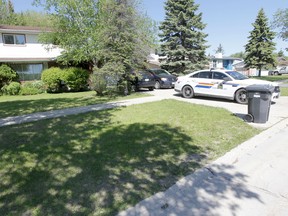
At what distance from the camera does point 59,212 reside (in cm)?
275

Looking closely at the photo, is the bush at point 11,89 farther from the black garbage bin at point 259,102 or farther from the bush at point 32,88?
the black garbage bin at point 259,102

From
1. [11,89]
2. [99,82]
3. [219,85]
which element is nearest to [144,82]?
[99,82]

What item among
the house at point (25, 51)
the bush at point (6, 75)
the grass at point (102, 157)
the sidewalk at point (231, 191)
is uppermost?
the house at point (25, 51)

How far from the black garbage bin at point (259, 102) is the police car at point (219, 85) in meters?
3.34

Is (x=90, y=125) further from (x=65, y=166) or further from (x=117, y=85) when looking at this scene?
(x=117, y=85)

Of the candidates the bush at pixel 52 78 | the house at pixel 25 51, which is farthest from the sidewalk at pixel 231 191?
the house at pixel 25 51

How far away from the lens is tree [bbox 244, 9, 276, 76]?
103 ft

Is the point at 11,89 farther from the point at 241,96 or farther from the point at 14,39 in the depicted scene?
the point at 241,96

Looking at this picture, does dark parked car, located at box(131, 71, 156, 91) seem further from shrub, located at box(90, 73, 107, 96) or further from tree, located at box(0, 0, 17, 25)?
tree, located at box(0, 0, 17, 25)

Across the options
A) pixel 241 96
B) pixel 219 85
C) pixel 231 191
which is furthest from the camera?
pixel 219 85

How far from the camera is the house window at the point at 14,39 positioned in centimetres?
1833

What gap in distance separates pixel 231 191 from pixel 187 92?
30.7 ft

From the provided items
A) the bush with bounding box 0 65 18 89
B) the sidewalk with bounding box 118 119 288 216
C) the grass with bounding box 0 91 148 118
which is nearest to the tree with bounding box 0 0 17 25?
the bush with bounding box 0 65 18 89

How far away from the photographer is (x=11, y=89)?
1608 centimetres
